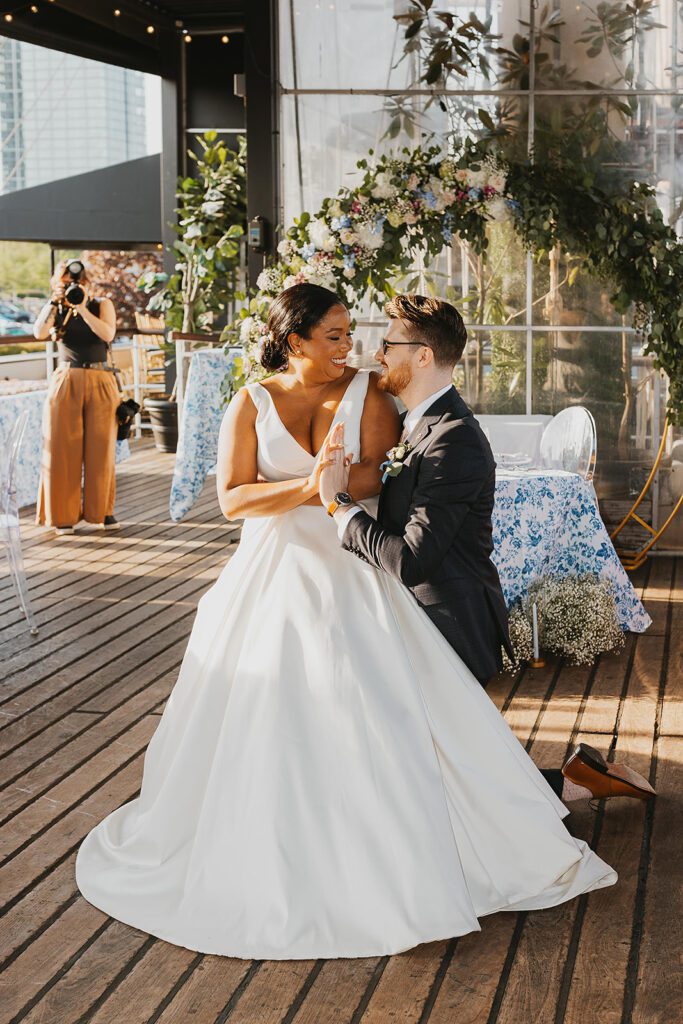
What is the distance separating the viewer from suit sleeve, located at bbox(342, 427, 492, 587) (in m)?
2.68

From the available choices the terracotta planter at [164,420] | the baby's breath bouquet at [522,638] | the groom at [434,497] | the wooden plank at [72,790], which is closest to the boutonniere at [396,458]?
the groom at [434,497]

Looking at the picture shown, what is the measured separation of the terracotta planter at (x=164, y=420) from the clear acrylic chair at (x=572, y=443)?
565 cm

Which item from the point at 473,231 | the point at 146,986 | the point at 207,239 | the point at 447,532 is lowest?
the point at 146,986

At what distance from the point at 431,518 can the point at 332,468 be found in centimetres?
25

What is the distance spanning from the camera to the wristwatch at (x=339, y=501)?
2.74 meters

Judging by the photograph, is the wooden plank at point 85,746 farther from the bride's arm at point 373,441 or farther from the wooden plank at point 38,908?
the bride's arm at point 373,441

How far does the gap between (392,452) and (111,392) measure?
17.3ft

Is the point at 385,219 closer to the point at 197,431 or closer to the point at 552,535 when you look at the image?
the point at 552,535

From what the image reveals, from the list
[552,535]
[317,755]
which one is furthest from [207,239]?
[317,755]

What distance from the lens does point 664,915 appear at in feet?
9.48

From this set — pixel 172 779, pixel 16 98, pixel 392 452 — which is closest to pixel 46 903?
pixel 172 779

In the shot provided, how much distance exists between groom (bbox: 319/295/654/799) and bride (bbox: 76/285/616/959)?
65mm

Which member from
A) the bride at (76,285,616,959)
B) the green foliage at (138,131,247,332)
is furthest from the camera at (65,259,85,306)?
the bride at (76,285,616,959)

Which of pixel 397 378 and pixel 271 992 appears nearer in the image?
pixel 271 992
